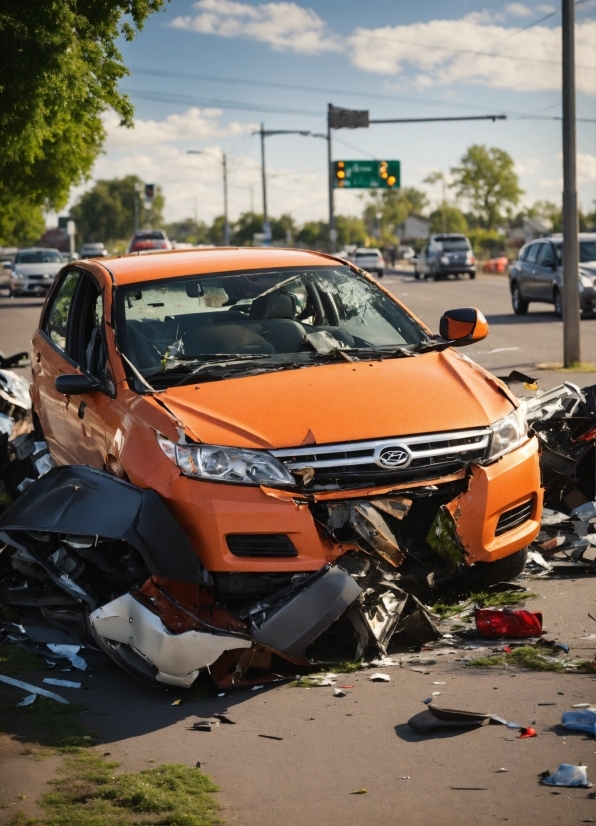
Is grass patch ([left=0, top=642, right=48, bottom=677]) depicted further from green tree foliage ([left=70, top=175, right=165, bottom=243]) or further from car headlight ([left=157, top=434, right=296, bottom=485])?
green tree foliage ([left=70, top=175, right=165, bottom=243])

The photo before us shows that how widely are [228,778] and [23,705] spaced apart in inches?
48.5

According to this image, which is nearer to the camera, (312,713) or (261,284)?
(312,713)

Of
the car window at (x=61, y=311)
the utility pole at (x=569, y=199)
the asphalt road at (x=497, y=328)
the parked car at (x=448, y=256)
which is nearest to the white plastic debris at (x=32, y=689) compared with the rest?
the car window at (x=61, y=311)

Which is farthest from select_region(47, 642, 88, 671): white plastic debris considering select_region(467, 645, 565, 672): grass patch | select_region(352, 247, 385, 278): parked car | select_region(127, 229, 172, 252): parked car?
select_region(127, 229, 172, 252): parked car

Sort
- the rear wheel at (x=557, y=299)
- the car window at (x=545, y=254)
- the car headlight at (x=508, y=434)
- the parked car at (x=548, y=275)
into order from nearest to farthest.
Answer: the car headlight at (x=508, y=434) < the parked car at (x=548, y=275) < the car window at (x=545, y=254) < the rear wheel at (x=557, y=299)

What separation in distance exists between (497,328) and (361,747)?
2099cm

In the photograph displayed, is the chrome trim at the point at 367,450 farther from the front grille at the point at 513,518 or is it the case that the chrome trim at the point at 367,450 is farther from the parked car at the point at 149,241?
the parked car at the point at 149,241

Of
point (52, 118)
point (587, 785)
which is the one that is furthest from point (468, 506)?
point (52, 118)

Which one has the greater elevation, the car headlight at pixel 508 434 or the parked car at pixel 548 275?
the parked car at pixel 548 275

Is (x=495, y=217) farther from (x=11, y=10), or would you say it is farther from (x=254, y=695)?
(x=254, y=695)

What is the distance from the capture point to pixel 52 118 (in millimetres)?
17234

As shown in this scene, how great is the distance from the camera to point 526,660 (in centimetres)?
520

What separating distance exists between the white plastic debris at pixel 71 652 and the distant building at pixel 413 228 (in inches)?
6388

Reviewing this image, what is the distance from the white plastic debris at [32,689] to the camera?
5133mm
